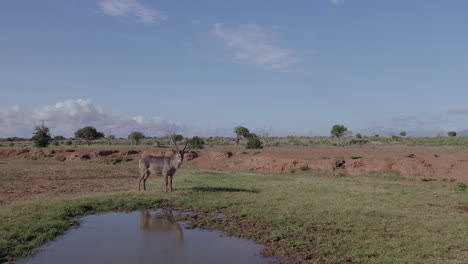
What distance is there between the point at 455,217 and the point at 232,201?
834 cm

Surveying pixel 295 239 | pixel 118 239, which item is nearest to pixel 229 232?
pixel 295 239

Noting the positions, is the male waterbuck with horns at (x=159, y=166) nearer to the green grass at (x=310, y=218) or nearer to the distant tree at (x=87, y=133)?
the green grass at (x=310, y=218)

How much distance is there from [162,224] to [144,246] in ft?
8.23

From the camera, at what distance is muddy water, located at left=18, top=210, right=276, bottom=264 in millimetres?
9367

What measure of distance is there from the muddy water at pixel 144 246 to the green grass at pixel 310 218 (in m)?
0.50

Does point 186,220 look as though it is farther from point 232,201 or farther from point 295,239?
point 295,239

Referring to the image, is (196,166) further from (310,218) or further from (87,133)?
(87,133)

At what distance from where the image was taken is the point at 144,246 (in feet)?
34.1

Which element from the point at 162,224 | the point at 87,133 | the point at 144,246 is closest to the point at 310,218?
the point at 162,224

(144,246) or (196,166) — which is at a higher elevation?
(196,166)

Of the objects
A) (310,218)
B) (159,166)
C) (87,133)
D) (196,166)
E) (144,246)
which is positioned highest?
(87,133)

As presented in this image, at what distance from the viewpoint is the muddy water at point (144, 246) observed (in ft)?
30.7

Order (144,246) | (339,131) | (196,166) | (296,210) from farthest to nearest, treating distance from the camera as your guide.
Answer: (339,131) → (196,166) → (296,210) → (144,246)

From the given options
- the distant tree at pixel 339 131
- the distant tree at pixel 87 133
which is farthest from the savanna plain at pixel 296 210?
the distant tree at pixel 87 133
